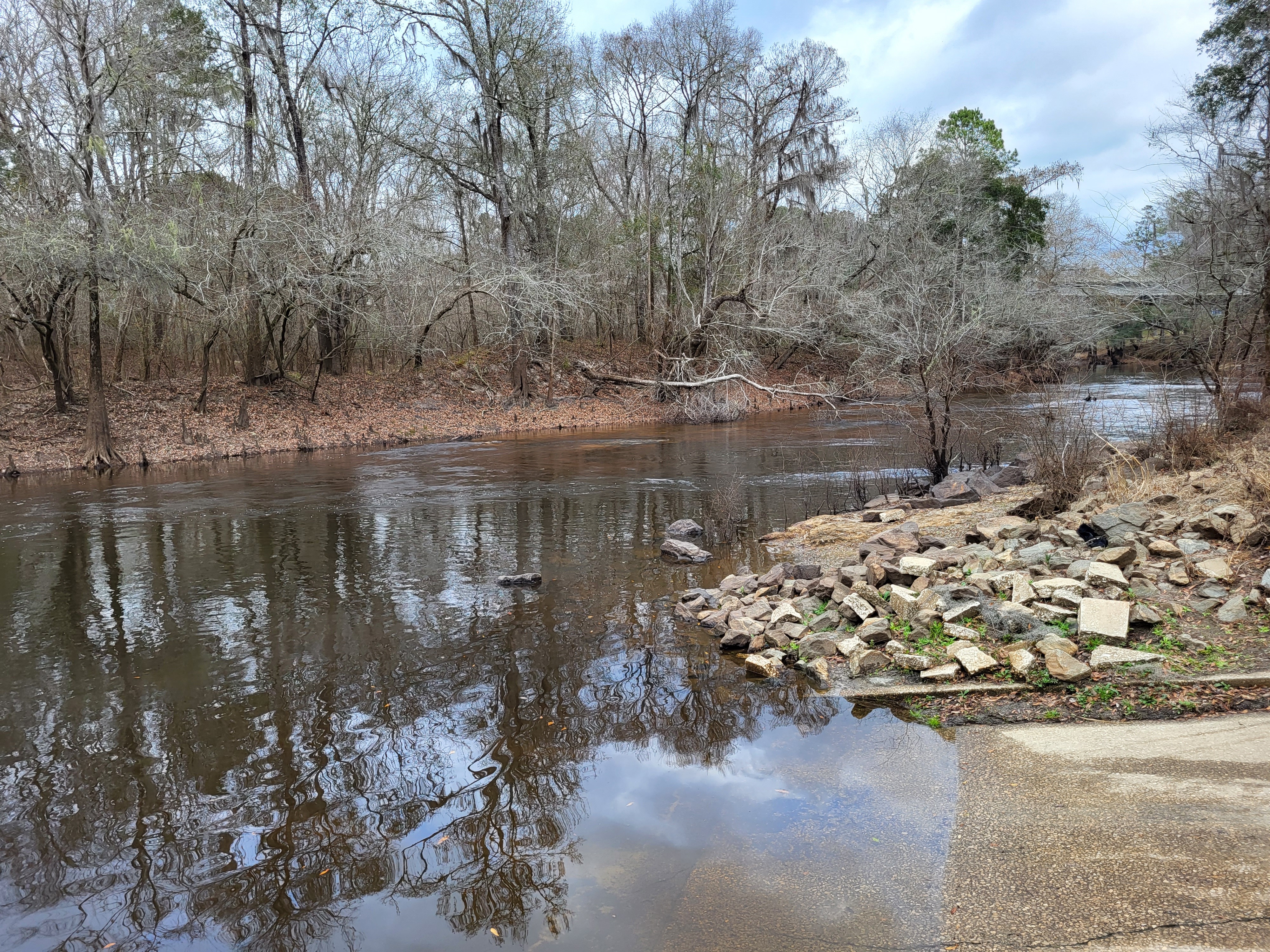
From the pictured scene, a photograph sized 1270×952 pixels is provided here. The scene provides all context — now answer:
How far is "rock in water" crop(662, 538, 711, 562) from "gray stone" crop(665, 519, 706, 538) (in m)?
0.88

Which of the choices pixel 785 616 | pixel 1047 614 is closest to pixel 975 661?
pixel 1047 614

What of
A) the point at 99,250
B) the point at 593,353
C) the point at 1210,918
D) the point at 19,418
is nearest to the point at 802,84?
the point at 593,353

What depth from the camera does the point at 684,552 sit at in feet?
35.5

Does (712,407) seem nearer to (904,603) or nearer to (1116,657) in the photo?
(904,603)

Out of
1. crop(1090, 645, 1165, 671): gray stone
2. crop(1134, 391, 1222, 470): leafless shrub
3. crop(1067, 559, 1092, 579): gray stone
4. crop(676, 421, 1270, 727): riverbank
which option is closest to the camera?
crop(676, 421, 1270, 727): riverbank

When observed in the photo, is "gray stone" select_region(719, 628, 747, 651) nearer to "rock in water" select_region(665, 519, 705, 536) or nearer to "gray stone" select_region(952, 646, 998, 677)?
"gray stone" select_region(952, 646, 998, 677)

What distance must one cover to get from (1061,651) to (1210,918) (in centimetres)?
286

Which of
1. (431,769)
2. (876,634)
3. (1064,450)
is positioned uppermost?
(1064,450)

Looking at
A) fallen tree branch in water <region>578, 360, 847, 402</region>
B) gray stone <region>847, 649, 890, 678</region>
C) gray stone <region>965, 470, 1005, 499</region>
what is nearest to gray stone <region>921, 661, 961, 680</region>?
gray stone <region>847, 649, 890, 678</region>

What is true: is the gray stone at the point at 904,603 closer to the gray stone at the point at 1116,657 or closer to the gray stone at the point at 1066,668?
the gray stone at the point at 1066,668

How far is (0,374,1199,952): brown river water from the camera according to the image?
3979mm

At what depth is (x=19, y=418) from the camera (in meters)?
22.2

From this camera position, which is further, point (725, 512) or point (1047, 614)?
point (725, 512)

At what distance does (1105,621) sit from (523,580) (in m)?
6.13
